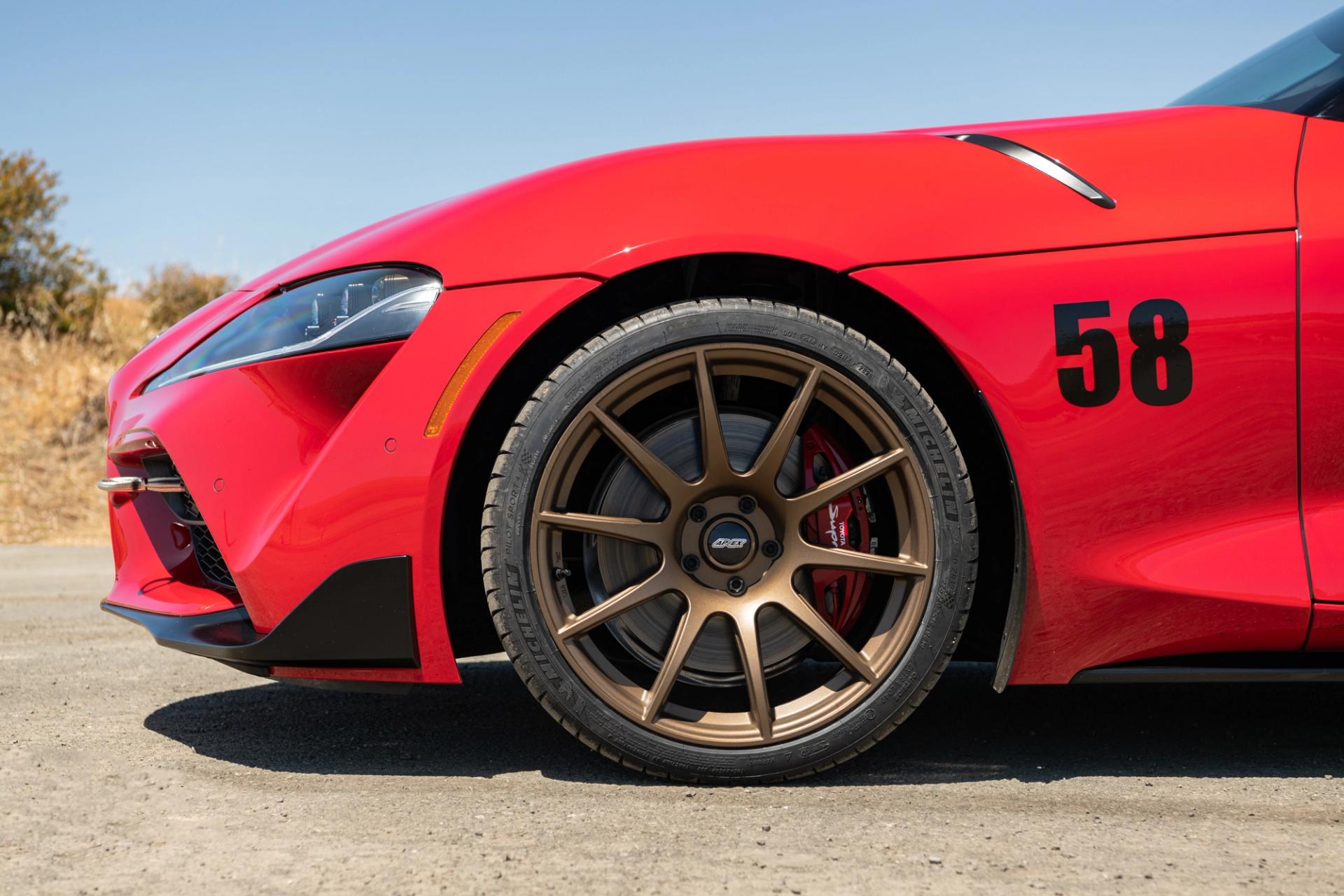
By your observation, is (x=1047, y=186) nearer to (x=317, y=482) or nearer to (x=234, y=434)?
(x=317, y=482)

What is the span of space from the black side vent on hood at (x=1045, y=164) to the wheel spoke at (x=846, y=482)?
610 mm

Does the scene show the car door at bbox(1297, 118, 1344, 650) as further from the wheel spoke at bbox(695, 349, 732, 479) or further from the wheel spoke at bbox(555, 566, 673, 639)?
the wheel spoke at bbox(555, 566, 673, 639)

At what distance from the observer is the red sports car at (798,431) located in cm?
200

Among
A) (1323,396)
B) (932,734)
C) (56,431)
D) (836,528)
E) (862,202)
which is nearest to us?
(1323,396)

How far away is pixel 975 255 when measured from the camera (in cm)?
204

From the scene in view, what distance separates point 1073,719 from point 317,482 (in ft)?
6.11

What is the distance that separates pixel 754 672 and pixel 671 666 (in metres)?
0.16

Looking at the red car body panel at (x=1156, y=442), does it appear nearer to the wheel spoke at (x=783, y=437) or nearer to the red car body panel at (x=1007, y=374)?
the red car body panel at (x=1007, y=374)

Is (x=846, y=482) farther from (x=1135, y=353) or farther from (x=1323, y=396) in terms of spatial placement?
(x=1323, y=396)

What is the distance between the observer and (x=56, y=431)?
10531 millimetres

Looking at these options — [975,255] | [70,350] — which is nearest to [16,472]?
[70,350]

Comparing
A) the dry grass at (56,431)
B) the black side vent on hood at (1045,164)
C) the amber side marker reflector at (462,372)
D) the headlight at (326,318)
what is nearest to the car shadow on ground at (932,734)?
the amber side marker reflector at (462,372)

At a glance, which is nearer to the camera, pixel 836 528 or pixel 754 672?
pixel 754 672

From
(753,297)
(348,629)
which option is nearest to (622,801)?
(348,629)
